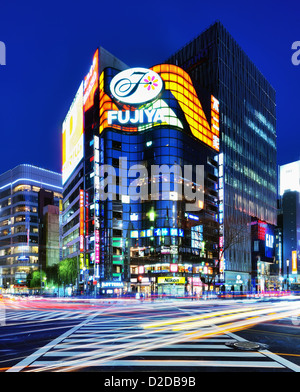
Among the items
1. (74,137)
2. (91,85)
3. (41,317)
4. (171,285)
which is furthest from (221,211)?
(41,317)

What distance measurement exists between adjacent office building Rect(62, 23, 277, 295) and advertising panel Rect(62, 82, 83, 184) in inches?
30.7

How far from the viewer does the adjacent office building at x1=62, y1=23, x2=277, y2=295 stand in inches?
2650

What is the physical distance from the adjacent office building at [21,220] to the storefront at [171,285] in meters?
81.8

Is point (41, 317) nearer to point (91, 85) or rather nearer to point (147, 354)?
point (147, 354)

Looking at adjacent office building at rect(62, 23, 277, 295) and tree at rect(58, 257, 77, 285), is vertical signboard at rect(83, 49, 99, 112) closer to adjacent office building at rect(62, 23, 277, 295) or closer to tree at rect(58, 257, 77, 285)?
adjacent office building at rect(62, 23, 277, 295)

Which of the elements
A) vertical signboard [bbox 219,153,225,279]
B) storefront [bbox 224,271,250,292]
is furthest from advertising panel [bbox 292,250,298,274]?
vertical signboard [bbox 219,153,225,279]

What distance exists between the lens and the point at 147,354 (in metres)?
11.0

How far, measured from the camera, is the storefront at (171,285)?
64.9 metres

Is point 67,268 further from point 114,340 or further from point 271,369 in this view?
point 271,369

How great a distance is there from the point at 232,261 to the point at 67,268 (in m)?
37.2

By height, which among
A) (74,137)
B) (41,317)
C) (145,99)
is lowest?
(41,317)

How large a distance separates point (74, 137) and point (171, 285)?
4649 cm

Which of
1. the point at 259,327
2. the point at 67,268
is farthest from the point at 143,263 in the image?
the point at 259,327

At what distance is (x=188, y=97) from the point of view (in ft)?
248
